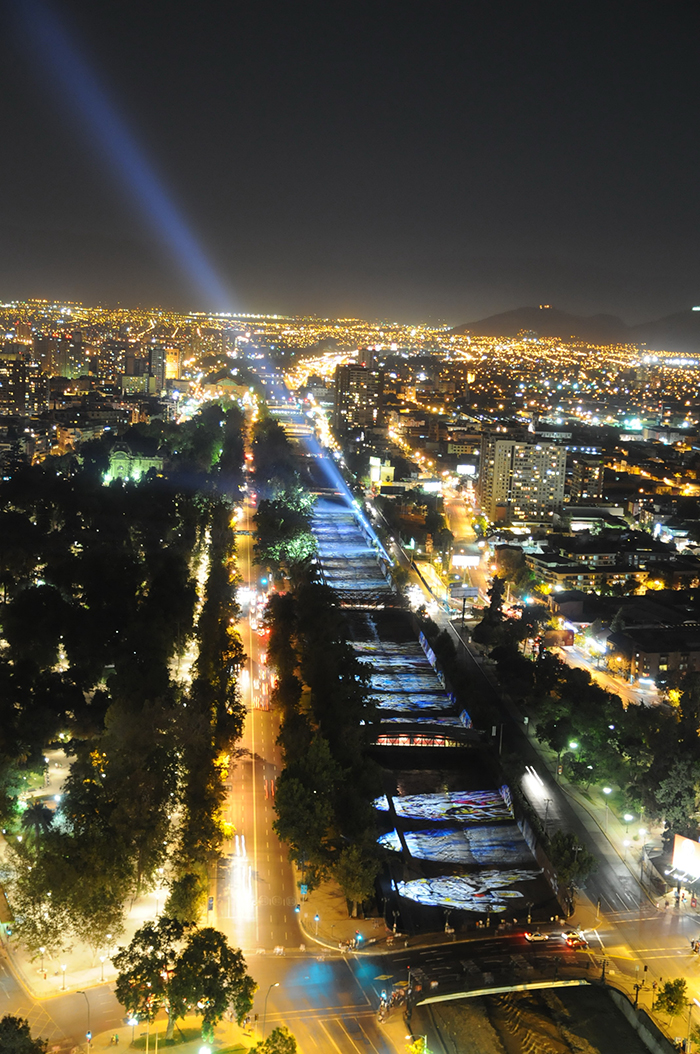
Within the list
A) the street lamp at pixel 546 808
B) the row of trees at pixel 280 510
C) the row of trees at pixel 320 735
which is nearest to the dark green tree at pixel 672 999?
the row of trees at pixel 320 735

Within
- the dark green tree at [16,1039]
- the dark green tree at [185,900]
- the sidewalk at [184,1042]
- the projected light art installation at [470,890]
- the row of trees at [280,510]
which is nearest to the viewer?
the dark green tree at [16,1039]

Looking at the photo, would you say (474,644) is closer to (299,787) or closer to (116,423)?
(299,787)

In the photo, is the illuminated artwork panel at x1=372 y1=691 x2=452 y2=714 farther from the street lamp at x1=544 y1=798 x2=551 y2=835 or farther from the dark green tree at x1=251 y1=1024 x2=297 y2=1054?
the dark green tree at x1=251 y1=1024 x2=297 y2=1054

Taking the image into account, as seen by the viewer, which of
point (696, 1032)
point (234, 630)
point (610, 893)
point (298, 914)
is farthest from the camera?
point (234, 630)

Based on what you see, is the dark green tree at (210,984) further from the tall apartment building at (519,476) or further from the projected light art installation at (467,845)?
the tall apartment building at (519,476)

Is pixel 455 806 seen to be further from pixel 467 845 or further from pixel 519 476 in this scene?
pixel 519 476

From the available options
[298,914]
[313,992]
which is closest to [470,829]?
[298,914]

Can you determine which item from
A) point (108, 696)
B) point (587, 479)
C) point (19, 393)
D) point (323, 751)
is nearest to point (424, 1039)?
point (323, 751)
